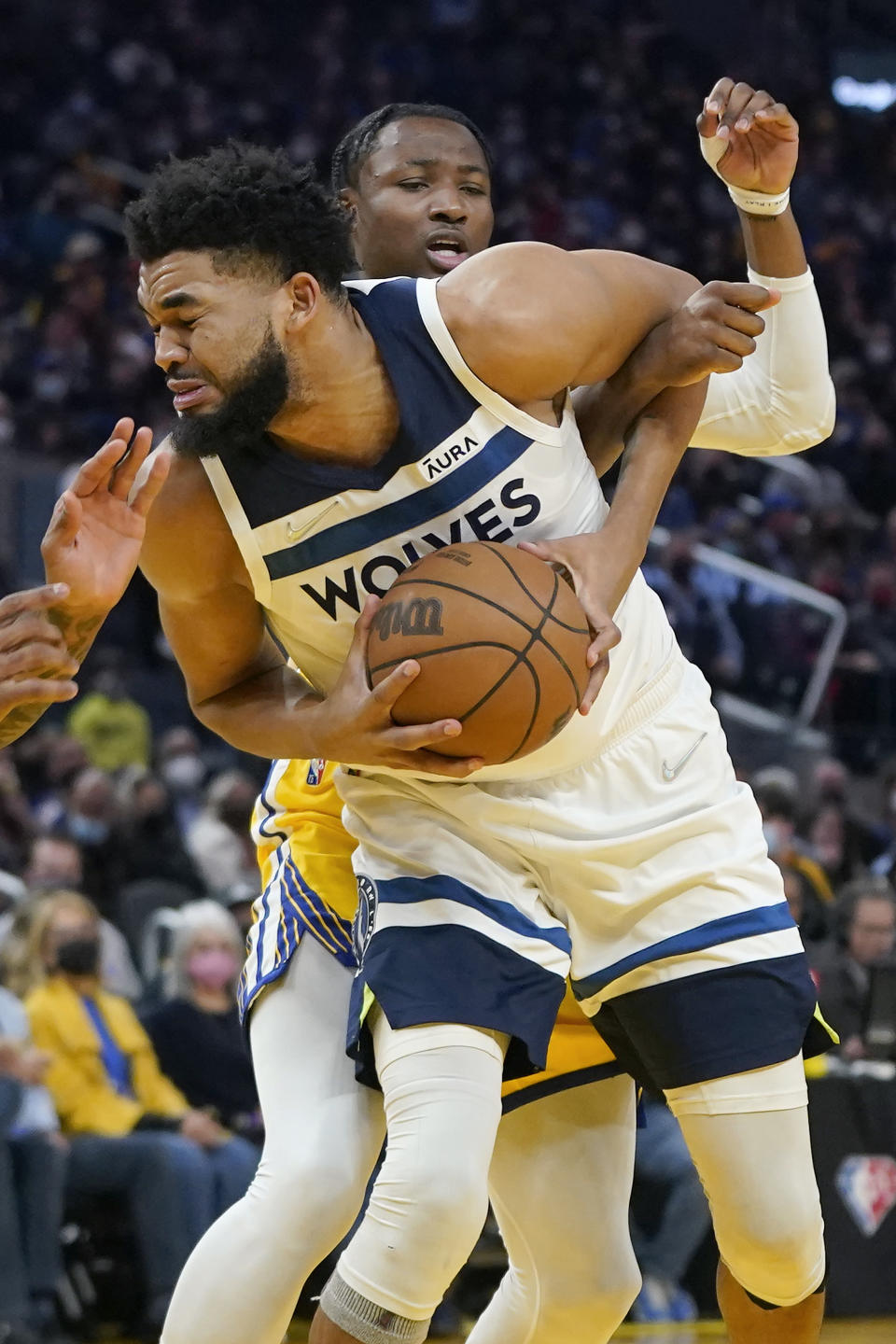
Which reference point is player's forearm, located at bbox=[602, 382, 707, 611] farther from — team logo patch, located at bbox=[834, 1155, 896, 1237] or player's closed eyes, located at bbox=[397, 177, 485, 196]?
team logo patch, located at bbox=[834, 1155, 896, 1237]

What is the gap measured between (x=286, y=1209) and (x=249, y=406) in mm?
1461

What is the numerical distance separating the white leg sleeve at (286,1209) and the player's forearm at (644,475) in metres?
1.06

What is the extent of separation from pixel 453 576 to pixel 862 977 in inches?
204

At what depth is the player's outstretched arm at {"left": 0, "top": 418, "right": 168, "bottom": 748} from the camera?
3.18m

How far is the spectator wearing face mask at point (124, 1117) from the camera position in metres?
6.70

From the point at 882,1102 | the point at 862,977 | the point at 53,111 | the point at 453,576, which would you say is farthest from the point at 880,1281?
the point at 53,111

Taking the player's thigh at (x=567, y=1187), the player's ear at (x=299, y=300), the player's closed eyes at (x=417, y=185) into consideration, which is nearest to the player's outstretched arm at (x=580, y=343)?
the player's ear at (x=299, y=300)

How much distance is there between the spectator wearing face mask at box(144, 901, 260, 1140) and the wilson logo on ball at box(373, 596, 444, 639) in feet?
13.5

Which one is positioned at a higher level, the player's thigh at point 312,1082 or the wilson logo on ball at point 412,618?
the wilson logo on ball at point 412,618

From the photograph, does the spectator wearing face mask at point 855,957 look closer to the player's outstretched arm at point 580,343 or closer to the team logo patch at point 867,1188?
the team logo patch at point 867,1188

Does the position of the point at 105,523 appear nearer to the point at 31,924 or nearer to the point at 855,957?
the point at 31,924

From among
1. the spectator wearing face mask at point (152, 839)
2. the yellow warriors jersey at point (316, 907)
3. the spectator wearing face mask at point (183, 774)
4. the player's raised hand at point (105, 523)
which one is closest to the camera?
the player's raised hand at point (105, 523)

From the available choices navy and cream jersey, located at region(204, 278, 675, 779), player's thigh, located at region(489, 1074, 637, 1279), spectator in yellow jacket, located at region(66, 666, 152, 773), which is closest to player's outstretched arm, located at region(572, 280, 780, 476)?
navy and cream jersey, located at region(204, 278, 675, 779)

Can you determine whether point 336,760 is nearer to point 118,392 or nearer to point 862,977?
point 862,977
